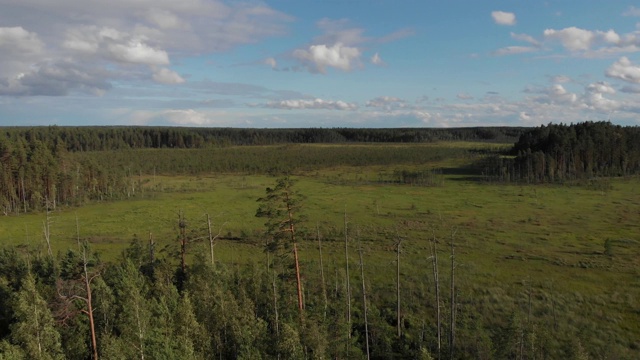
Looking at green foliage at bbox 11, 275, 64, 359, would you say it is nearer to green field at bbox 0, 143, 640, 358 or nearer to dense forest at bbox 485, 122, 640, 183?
green field at bbox 0, 143, 640, 358

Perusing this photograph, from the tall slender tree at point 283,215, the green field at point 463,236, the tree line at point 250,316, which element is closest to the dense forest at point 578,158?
the green field at point 463,236

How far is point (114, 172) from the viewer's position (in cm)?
11938

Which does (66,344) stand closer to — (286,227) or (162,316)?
(162,316)

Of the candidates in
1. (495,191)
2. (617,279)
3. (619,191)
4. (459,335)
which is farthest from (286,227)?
(619,191)

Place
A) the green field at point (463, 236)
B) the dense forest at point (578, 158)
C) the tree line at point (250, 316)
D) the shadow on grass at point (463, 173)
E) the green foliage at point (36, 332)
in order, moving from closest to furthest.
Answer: the green foliage at point (36, 332)
the tree line at point (250, 316)
the green field at point (463, 236)
the dense forest at point (578, 158)
the shadow on grass at point (463, 173)

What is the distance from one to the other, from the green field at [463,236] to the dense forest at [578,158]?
1054 cm

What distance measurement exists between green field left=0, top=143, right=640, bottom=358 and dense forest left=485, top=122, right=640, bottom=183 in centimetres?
1054

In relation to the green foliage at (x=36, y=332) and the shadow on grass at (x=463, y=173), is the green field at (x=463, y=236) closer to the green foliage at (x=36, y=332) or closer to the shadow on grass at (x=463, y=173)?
the shadow on grass at (x=463, y=173)

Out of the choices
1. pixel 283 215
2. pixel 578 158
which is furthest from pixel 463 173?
pixel 283 215

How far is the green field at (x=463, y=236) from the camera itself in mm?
37156

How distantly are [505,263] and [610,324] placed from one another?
53.3 feet

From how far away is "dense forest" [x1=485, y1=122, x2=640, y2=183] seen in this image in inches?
4983

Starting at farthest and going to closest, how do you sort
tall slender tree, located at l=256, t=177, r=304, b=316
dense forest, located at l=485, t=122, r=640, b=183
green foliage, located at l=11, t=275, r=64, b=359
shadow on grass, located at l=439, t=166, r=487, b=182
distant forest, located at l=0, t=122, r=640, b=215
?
shadow on grass, located at l=439, t=166, r=487, b=182
dense forest, located at l=485, t=122, r=640, b=183
distant forest, located at l=0, t=122, r=640, b=215
tall slender tree, located at l=256, t=177, r=304, b=316
green foliage, located at l=11, t=275, r=64, b=359

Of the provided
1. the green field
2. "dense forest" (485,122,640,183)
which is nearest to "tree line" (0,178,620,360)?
the green field
